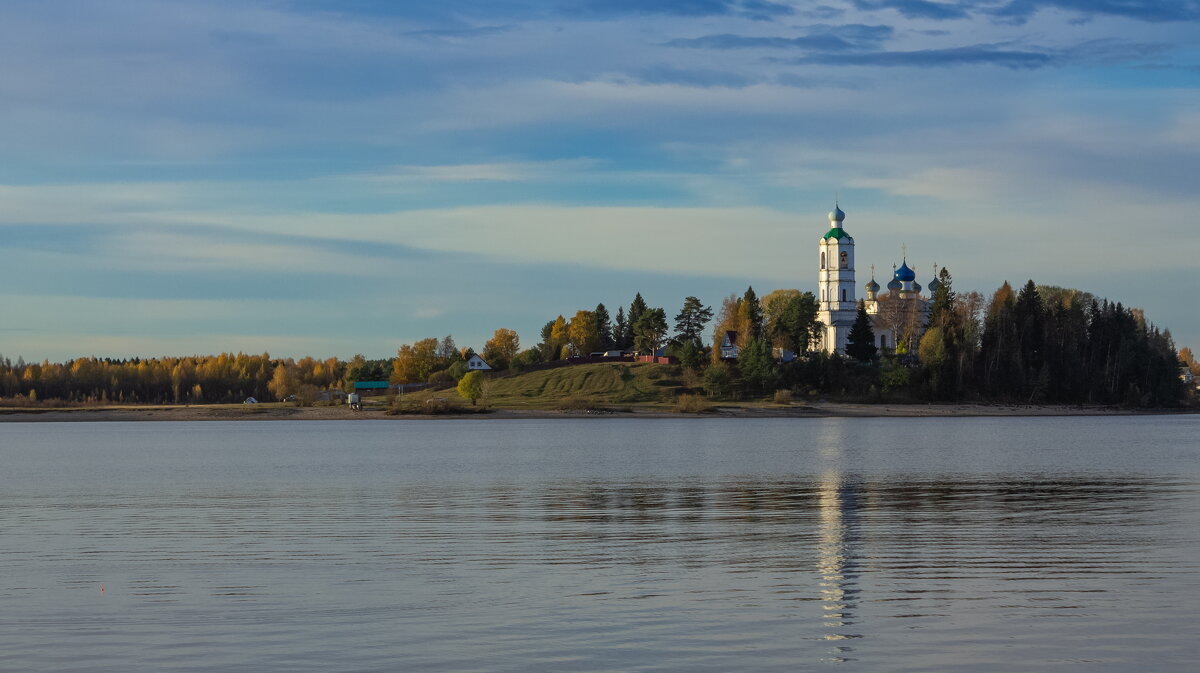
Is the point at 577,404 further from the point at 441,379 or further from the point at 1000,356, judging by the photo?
the point at 1000,356

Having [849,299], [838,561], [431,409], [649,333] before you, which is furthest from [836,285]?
Answer: [838,561]

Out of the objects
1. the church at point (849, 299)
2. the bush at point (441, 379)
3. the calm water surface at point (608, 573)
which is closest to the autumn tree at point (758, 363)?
the church at point (849, 299)

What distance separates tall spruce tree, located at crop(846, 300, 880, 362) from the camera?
17138 centimetres

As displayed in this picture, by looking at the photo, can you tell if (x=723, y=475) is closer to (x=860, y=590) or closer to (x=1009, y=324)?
(x=860, y=590)

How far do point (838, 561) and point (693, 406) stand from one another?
128m

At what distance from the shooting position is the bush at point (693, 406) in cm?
15400

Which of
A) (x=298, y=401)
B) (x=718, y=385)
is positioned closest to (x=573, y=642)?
(x=718, y=385)

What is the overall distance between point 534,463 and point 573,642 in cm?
4850

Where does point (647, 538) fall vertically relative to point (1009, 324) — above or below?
below

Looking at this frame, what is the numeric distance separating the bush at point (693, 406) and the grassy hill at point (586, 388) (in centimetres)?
668

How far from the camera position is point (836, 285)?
192 metres

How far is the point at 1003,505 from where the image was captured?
127ft

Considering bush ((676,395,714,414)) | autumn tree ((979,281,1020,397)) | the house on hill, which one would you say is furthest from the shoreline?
the house on hill

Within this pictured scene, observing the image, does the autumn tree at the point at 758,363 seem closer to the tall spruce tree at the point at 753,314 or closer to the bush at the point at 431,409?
the tall spruce tree at the point at 753,314
